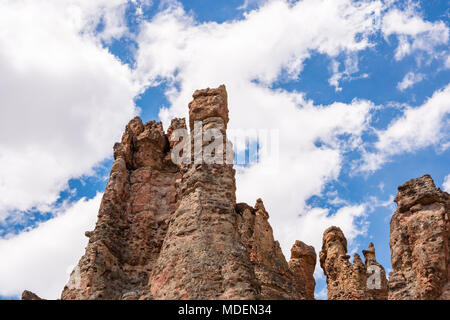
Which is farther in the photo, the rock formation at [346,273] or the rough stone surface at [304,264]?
the rock formation at [346,273]

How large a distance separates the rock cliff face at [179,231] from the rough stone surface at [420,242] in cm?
A: 522

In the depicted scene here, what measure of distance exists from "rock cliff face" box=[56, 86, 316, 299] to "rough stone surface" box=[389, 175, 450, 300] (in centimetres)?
522

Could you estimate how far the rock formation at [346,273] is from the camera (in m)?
38.6

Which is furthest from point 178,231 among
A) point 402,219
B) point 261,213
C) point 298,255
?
point 298,255

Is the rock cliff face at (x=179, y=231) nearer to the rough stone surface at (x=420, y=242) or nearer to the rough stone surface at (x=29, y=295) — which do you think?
the rough stone surface at (x=29, y=295)

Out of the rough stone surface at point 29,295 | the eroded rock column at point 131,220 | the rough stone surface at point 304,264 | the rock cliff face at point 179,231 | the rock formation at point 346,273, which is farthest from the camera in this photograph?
the rock formation at point 346,273

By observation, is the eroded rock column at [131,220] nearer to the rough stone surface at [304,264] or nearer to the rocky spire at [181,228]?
the rocky spire at [181,228]

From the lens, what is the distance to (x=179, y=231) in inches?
968

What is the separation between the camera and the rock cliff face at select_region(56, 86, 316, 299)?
73.7ft

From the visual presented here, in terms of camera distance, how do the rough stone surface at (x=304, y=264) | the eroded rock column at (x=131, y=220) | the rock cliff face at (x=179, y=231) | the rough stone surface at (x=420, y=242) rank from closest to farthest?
1. the rock cliff face at (x=179, y=231)
2. the rough stone surface at (x=420, y=242)
3. the eroded rock column at (x=131, y=220)
4. the rough stone surface at (x=304, y=264)

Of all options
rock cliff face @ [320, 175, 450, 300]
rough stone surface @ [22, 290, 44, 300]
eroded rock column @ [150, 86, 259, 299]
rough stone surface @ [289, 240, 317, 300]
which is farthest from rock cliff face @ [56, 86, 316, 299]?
rough stone surface @ [289, 240, 317, 300]

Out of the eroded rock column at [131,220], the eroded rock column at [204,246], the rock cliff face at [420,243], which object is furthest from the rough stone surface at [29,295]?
the rock cliff face at [420,243]

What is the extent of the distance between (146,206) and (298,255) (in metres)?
12.9

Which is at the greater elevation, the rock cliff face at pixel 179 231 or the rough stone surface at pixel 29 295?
the rock cliff face at pixel 179 231
